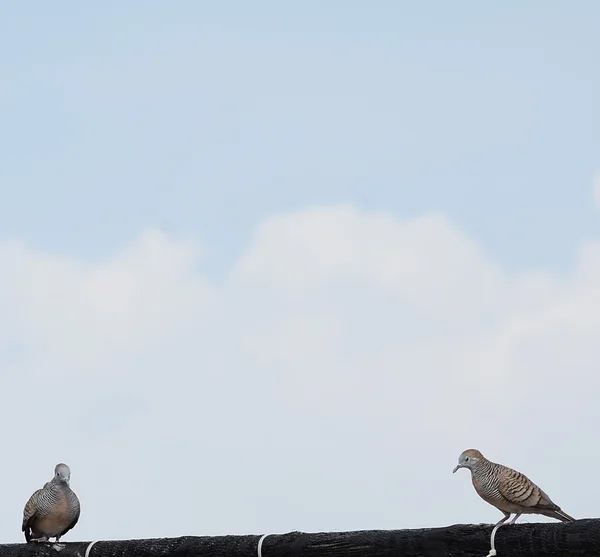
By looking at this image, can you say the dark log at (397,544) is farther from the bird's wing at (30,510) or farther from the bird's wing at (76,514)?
the bird's wing at (30,510)

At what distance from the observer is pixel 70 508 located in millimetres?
5648

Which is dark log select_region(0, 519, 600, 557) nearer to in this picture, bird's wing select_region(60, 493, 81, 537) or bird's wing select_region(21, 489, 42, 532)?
bird's wing select_region(60, 493, 81, 537)

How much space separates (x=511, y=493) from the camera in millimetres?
4551

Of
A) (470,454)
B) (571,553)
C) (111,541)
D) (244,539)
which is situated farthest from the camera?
(470,454)

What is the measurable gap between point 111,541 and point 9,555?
0.57m

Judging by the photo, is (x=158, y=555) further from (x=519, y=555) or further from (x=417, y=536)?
(x=519, y=555)

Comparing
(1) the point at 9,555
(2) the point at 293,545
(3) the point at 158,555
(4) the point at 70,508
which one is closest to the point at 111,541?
(3) the point at 158,555

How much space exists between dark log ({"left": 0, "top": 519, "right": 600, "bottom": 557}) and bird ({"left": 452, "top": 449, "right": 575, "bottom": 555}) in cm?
78

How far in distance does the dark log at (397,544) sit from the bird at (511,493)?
777 millimetres

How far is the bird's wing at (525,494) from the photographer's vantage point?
179 inches

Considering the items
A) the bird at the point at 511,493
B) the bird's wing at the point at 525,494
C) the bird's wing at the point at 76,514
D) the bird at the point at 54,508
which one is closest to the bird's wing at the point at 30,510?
the bird at the point at 54,508

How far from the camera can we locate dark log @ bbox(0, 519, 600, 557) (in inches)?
139

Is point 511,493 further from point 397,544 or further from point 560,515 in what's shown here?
point 397,544

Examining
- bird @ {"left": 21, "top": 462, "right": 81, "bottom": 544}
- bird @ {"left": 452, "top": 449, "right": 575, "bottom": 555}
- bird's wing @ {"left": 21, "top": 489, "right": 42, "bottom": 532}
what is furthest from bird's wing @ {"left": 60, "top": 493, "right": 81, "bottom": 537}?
bird @ {"left": 452, "top": 449, "right": 575, "bottom": 555}
